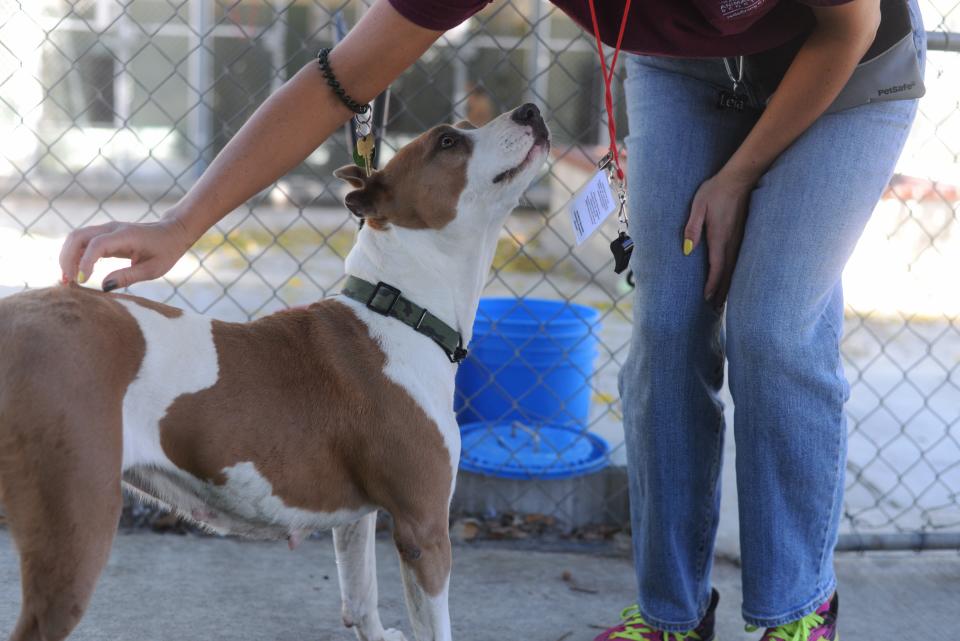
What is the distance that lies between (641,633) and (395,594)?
0.81 metres

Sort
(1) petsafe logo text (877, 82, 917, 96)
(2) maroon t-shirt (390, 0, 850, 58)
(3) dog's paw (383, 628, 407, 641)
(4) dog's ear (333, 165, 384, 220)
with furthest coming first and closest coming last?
(3) dog's paw (383, 628, 407, 641)
(4) dog's ear (333, 165, 384, 220)
(1) petsafe logo text (877, 82, 917, 96)
(2) maroon t-shirt (390, 0, 850, 58)

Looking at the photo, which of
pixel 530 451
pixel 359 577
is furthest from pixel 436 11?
pixel 530 451

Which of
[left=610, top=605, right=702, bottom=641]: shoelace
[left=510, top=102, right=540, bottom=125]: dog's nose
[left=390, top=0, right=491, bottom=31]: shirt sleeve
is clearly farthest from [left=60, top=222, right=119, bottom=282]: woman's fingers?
[left=610, top=605, right=702, bottom=641]: shoelace

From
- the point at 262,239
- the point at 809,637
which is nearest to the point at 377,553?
the point at 809,637

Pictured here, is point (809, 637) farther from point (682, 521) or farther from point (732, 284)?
point (732, 284)

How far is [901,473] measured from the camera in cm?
430

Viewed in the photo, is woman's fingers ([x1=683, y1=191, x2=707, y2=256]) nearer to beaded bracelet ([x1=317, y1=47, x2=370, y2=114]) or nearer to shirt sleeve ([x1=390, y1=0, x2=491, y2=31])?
shirt sleeve ([x1=390, y1=0, x2=491, y2=31])

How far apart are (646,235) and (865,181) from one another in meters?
0.52

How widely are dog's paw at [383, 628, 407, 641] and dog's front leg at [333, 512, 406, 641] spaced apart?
0.02 m

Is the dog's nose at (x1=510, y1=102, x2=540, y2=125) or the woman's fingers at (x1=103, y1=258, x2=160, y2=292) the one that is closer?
the woman's fingers at (x1=103, y1=258, x2=160, y2=292)

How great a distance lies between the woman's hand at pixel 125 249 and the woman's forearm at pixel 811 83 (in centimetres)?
130

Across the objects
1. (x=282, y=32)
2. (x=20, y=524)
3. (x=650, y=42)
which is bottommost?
(x=20, y=524)

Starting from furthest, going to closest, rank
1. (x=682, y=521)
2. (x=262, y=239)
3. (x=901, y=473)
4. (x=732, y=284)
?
(x=262, y=239)
(x=901, y=473)
(x=682, y=521)
(x=732, y=284)

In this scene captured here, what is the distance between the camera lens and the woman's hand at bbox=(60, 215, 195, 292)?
207cm
